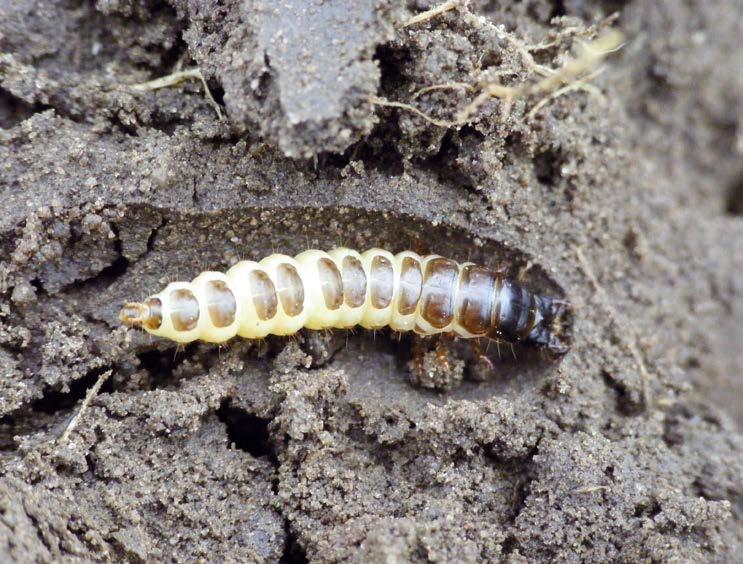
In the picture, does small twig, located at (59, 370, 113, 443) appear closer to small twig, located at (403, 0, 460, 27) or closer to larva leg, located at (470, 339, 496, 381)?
larva leg, located at (470, 339, 496, 381)

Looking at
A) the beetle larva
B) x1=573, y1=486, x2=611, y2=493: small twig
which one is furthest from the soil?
the beetle larva

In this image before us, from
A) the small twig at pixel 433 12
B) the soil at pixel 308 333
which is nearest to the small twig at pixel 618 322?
the soil at pixel 308 333

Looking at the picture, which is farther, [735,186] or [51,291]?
[735,186]

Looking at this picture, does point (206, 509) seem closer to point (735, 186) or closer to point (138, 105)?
point (138, 105)

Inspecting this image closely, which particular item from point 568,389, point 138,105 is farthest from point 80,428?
point 568,389

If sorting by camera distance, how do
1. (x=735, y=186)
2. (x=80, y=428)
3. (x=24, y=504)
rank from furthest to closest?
(x=735, y=186)
(x=80, y=428)
(x=24, y=504)
